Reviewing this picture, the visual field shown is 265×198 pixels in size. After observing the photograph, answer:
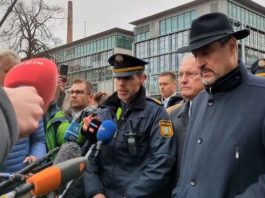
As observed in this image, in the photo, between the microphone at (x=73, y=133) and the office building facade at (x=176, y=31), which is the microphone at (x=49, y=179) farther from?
the office building facade at (x=176, y=31)

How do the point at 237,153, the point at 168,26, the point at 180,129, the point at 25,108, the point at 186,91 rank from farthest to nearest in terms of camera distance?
the point at 168,26
the point at 186,91
the point at 180,129
the point at 237,153
the point at 25,108

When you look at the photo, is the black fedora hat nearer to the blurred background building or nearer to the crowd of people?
the crowd of people

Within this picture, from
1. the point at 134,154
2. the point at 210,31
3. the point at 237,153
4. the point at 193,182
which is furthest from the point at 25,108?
the point at 134,154

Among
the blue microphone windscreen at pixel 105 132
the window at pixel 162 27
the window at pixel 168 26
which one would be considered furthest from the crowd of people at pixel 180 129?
the window at pixel 162 27

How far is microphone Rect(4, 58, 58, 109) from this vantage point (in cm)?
102

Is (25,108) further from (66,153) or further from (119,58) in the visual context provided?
(119,58)

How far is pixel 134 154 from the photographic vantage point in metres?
3.06

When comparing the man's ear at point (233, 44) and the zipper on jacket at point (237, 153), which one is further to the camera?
the man's ear at point (233, 44)

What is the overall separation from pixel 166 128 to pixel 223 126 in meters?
0.88

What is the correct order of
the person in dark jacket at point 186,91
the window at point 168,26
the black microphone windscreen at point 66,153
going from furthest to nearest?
the window at point 168,26
the person in dark jacket at point 186,91
the black microphone windscreen at point 66,153

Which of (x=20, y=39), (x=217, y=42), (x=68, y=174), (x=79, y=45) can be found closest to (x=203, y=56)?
(x=217, y=42)

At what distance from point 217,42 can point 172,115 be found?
111cm

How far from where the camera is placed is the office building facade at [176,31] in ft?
162

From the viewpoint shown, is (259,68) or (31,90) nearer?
Result: (31,90)
